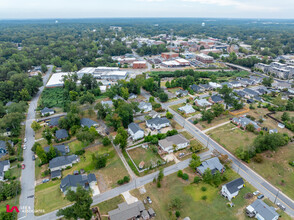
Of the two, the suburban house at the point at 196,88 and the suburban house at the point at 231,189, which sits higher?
the suburban house at the point at 196,88

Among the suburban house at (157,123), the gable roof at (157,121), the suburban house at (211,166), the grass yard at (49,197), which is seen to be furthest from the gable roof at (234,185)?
the grass yard at (49,197)

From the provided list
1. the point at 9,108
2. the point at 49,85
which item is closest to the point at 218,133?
the point at 9,108

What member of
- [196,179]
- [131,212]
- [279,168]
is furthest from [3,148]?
[279,168]

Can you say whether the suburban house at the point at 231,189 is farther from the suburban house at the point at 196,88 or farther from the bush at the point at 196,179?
the suburban house at the point at 196,88

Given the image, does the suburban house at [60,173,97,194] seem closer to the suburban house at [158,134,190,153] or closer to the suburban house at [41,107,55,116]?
the suburban house at [158,134,190,153]

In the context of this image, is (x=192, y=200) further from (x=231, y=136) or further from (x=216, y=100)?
(x=216, y=100)

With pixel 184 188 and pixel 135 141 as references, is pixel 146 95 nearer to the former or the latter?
pixel 135 141
